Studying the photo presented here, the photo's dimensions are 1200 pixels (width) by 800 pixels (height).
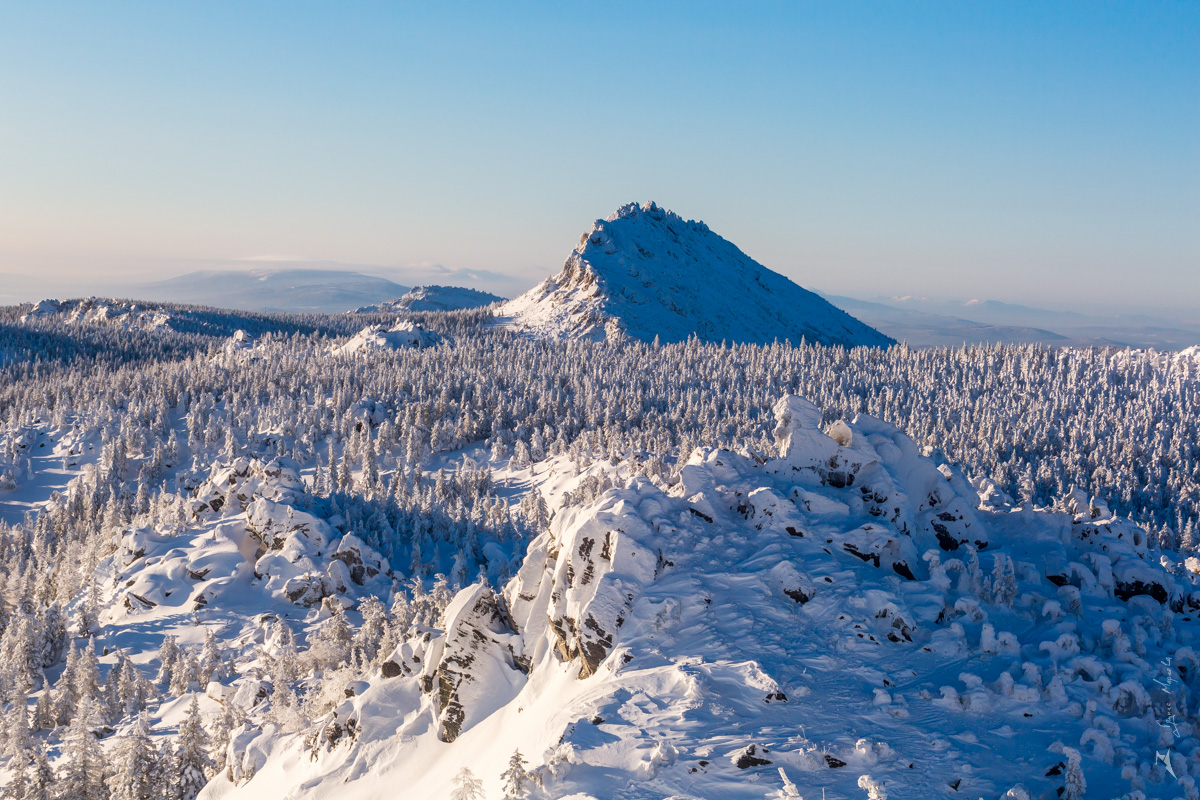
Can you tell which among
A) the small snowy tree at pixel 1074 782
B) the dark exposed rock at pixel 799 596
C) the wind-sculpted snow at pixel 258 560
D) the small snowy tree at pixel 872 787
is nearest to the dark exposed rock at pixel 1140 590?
the dark exposed rock at pixel 799 596

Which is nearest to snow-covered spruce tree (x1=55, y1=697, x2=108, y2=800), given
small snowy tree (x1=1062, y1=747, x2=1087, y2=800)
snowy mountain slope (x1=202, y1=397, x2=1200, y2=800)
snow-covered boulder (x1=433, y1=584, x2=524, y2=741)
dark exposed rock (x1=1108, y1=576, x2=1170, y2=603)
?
snowy mountain slope (x1=202, y1=397, x2=1200, y2=800)

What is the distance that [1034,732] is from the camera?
21.6 m

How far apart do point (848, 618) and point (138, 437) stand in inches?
7368

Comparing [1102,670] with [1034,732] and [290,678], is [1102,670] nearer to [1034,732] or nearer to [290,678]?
[1034,732]

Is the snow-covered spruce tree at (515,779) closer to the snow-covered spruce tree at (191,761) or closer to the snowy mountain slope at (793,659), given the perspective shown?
the snowy mountain slope at (793,659)

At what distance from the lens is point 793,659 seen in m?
24.2

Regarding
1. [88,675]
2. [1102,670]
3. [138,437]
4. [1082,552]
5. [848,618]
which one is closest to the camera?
[1102,670]

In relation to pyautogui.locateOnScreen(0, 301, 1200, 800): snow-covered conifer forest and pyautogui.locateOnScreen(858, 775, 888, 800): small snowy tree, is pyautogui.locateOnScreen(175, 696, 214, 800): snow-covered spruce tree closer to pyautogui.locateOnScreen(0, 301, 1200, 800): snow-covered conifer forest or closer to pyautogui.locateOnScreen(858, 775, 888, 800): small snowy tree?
pyautogui.locateOnScreen(0, 301, 1200, 800): snow-covered conifer forest

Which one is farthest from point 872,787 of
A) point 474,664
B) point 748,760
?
point 474,664

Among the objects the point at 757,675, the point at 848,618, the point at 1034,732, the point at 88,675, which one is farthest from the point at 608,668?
the point at 88,675

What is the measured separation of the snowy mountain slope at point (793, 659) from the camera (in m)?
20.0

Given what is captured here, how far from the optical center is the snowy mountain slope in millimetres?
20047

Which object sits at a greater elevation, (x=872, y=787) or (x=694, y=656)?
(x=694, y=656)

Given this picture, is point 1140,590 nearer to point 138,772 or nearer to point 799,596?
point 799,596
